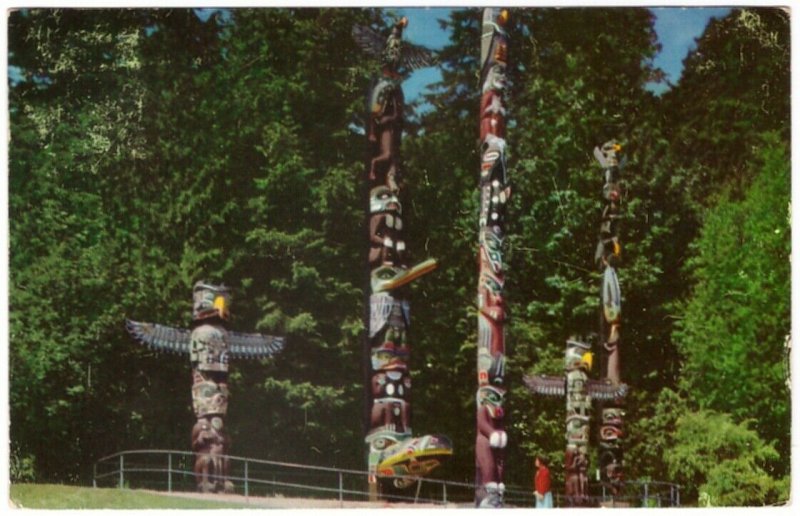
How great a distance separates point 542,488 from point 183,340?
2.74 metres

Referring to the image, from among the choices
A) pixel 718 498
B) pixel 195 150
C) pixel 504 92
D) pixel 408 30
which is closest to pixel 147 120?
pixel 195 150

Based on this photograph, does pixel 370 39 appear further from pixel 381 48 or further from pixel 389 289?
pixel 389 289

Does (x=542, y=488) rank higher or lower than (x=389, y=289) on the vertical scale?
lower

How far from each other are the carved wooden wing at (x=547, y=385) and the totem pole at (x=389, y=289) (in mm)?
735

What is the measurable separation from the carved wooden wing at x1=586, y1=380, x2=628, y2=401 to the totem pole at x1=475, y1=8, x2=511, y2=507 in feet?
2.25

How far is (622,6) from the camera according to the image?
7.70m

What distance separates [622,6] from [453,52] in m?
1.24

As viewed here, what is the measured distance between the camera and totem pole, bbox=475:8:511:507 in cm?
766

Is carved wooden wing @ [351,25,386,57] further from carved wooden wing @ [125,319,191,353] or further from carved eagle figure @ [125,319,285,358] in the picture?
carved wooden wing @ [125,319,191,353]

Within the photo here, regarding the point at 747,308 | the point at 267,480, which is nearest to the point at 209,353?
the point at 267,480

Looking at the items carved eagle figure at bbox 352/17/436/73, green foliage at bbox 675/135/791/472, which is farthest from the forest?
carved eagle figure at bbox 352/17/436/73

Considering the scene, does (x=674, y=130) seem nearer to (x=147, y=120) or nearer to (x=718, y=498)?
(x=718, y=498)

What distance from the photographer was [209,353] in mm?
7582

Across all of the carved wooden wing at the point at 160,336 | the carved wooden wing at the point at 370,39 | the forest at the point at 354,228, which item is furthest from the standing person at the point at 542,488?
the carved wooden wing at the point at 370,39
